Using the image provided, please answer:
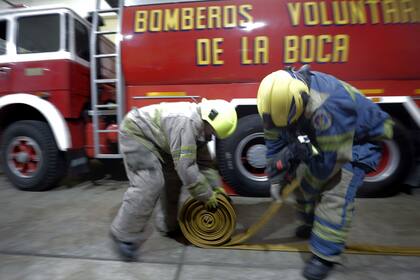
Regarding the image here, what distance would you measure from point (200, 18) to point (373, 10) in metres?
1.85

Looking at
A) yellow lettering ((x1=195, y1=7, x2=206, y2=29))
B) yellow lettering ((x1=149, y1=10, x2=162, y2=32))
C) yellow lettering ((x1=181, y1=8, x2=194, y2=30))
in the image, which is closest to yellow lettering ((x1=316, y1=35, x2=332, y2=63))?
yellow lettering ((x1=195, y1=7, x2=206, y2=29))

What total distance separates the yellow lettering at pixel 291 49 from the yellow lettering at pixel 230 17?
0.59 meters

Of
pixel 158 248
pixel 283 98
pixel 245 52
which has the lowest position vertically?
pixel 158 248

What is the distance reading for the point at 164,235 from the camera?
9.22ft

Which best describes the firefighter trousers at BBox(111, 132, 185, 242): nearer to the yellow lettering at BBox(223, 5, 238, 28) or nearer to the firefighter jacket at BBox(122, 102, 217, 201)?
the firefighter jacket at BBox(122, 102, 217, 201)

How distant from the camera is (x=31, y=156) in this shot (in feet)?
13.5

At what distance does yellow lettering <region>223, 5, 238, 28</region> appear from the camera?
3.44m

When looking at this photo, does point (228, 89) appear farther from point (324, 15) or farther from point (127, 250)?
point (127, 250)

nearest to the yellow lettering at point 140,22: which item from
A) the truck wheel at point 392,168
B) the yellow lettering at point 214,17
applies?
the yellow lettering at point 214,17

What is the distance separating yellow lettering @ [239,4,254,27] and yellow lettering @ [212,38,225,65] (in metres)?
0.29

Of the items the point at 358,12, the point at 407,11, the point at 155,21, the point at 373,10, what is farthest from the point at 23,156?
the point at 407,11

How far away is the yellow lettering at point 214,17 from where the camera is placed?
11.4 feet

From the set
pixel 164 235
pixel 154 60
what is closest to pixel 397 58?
pixel 154 60

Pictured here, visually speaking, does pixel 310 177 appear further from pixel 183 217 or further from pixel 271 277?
pixel 183 217
